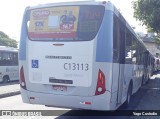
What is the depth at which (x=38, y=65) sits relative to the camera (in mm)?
8461

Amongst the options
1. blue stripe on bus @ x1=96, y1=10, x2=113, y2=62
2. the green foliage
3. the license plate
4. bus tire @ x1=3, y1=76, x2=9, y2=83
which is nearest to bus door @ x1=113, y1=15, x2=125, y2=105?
blue stripe on bus @ x1=96, y1=10, x2=113, y2=62

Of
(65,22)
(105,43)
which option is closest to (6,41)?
(65,22)

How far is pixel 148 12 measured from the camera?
2392 centimetres

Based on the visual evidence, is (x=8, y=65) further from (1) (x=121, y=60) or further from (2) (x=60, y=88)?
(2) (x=60, y=88)

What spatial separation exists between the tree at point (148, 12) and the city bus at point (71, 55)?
15188mm

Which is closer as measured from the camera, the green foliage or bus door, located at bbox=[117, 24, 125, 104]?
bus door, located at bbox=[117, 24, 125, 104]

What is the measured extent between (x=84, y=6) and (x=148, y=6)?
16674mm

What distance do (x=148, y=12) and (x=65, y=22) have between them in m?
17.0

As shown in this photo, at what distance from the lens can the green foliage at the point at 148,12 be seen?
23016 millimetres

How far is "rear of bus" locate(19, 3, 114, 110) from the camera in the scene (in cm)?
780

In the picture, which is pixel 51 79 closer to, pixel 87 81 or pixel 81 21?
pixel 87 81

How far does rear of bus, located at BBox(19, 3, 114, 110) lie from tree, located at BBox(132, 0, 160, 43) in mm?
15856

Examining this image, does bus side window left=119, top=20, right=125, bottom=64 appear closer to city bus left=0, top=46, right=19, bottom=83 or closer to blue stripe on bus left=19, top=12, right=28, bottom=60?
blue stripe on bus left=19, top=12, right=28, bottom=60

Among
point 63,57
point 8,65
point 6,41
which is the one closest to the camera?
point 63,57
